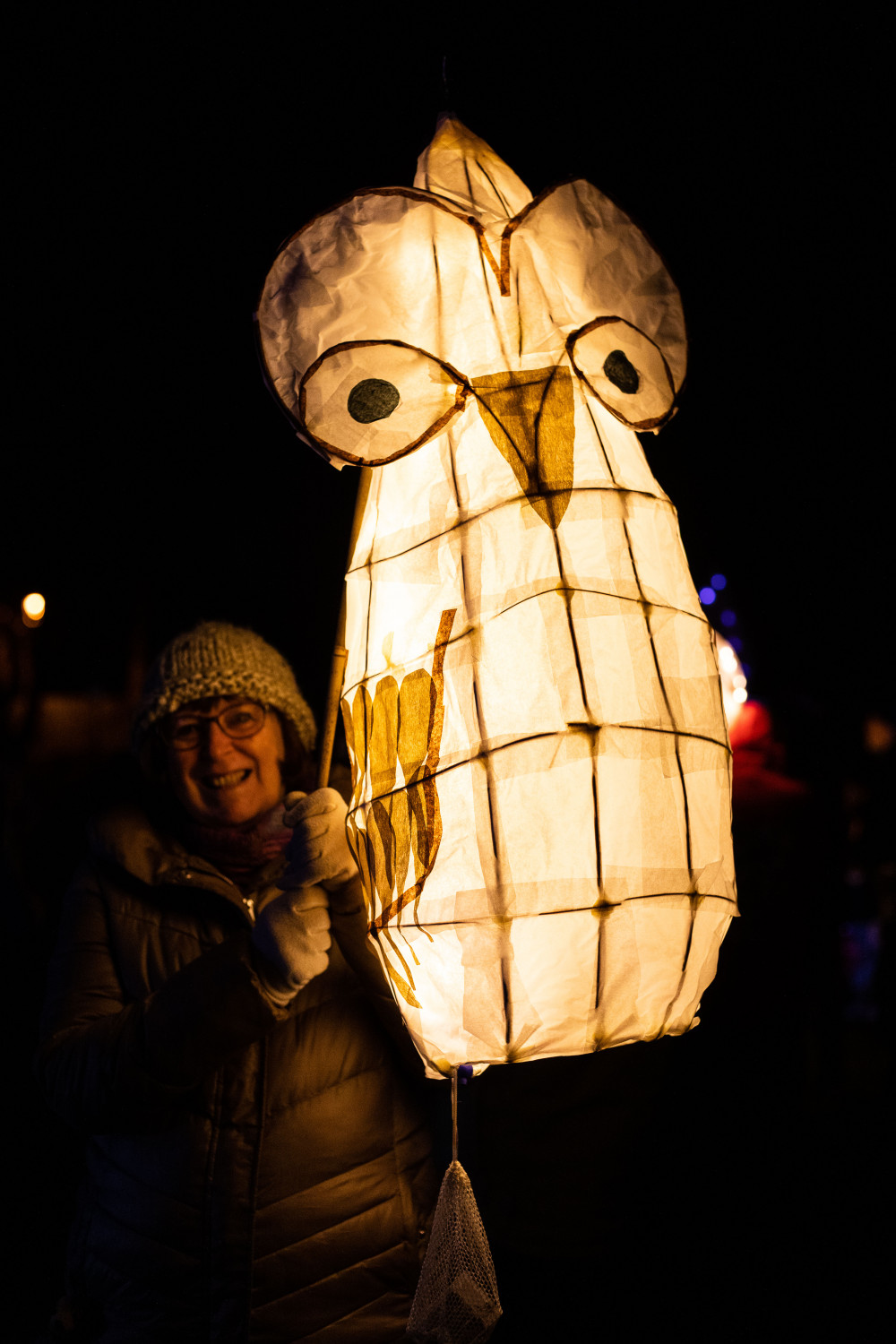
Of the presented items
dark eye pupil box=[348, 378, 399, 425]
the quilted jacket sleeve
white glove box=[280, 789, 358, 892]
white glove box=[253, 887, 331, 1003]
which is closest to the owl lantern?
dark eye pupil box=[348, 378, 399, 425]

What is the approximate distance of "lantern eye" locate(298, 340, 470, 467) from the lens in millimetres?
1065

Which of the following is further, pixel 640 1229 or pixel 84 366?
pixel 84 366

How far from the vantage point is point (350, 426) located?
1087 millimetres

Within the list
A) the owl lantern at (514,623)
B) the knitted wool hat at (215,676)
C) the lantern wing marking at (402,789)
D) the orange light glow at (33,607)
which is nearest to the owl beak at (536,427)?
the owl lantern at (514,623)

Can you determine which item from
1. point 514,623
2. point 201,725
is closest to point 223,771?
point 201,725

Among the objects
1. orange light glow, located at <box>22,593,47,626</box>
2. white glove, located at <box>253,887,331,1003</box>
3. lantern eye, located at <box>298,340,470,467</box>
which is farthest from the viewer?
orange light glow, located at <box>22,593,47,626</box>

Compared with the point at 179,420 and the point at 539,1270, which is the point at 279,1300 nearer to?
the point at 539,1270

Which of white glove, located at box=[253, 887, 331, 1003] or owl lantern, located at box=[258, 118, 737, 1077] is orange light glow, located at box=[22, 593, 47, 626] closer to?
white glove, located at box=[253, 887, 331, 1003]

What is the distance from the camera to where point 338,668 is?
1.23 m

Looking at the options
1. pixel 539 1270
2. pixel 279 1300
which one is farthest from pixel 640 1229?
pixel 279 1300

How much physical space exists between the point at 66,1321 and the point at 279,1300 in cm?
38

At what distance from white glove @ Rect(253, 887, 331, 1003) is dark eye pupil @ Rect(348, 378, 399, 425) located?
0.69m

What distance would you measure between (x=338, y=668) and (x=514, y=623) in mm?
347

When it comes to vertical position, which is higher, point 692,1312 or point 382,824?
point 382,824
